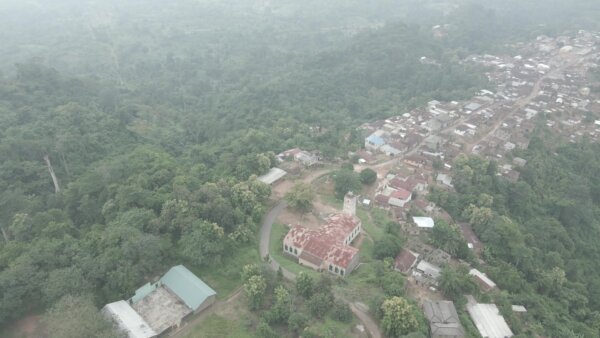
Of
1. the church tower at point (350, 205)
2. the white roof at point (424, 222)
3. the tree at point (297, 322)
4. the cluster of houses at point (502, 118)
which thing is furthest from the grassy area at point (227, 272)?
the cluster of houses at point (502, 118)

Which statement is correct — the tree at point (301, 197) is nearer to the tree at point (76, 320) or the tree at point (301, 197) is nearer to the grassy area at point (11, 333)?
the tree at point (76, 320)

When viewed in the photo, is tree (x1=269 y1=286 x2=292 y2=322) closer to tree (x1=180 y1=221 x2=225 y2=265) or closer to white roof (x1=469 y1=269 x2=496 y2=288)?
tree (x1=180 y1=221 x2=225 y2=265)

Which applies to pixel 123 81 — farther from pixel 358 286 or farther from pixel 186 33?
pixel 358 286

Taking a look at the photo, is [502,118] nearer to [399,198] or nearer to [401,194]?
[401,194]

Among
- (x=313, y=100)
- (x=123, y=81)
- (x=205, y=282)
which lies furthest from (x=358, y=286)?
(x=123, y=81)

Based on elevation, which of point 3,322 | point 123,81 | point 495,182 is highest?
point 3,322

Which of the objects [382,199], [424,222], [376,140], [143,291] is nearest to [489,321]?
[424,222]
